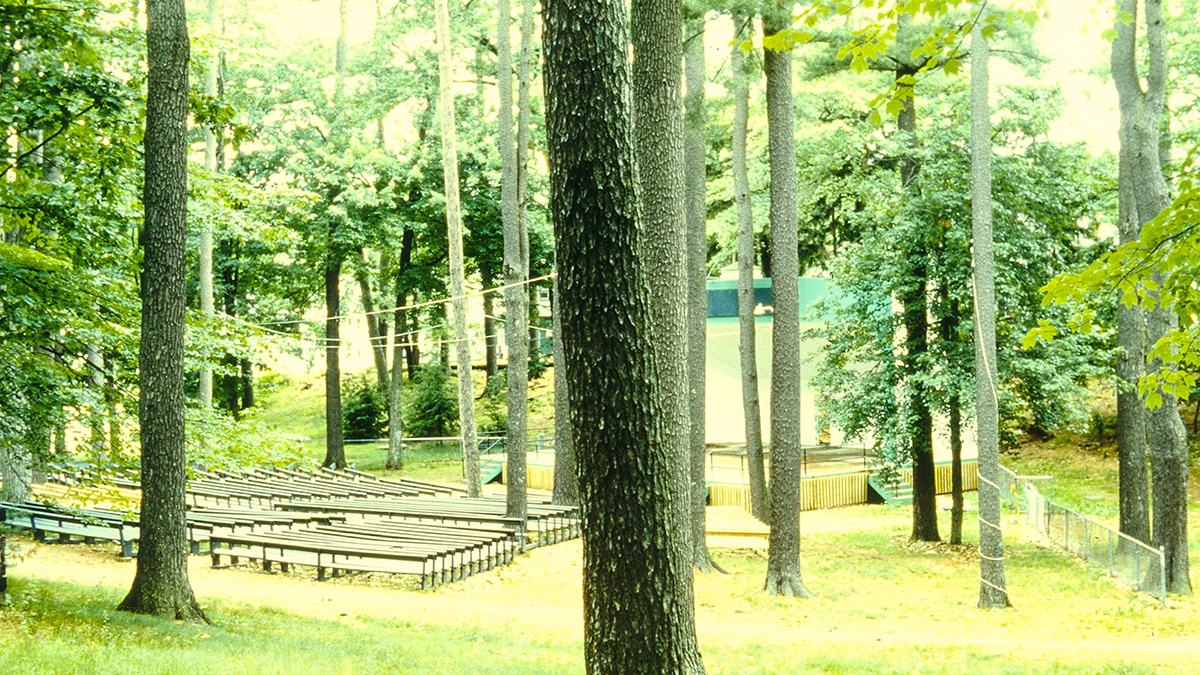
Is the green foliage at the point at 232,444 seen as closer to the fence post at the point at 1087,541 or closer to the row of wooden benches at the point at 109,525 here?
the row of wooden benches at the point at 109,525

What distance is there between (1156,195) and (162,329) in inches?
523

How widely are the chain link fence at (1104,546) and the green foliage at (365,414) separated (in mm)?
22703

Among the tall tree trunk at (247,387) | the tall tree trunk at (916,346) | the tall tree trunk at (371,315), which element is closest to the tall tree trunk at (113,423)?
the tall tree trunk at (916,346)

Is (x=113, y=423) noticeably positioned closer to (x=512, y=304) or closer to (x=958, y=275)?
(x=512, y=304)

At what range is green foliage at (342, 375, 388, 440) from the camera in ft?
115

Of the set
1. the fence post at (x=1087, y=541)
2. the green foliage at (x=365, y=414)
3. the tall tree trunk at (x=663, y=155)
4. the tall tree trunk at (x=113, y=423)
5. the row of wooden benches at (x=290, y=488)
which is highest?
the tall tree trunk at (x=663, y=155)

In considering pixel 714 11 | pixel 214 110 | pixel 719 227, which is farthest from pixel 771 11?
pixel 719 227

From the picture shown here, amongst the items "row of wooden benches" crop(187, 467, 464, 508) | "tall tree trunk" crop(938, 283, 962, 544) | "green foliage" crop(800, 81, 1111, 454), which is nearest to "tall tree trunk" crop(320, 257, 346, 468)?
"row of wooden benches" crop(187, 467, 464, 508)

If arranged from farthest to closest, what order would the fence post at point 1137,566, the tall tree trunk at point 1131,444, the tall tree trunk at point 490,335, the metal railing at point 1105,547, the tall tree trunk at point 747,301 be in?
the tall tree trunk at point 490,335
the tall tree trunk at point 747,301
the tall tree trunk at point 1131,444
the fence post at point 1137,566
the metal railing at point 1105,547

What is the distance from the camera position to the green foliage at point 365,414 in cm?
3503

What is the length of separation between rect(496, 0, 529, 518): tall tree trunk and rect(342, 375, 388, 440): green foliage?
1709 cm

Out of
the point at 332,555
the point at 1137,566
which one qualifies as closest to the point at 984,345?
the point at 1137,566

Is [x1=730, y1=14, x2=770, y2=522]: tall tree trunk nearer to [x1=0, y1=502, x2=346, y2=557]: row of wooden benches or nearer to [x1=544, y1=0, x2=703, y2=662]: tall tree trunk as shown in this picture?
[x1=0, y1=502, x2=346, y2=557]: row of wooden benches

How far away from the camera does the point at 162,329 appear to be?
9375 mm
